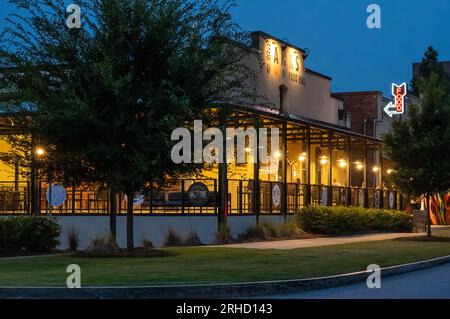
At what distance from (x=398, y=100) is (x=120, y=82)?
33.0 m

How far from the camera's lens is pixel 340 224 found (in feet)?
98.6

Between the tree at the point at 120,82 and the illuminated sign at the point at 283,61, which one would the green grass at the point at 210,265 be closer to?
the tree at the point at 120,82

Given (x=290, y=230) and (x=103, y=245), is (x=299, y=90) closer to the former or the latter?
(x=290, y=230)

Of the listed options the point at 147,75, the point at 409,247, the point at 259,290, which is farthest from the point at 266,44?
the point at 259,290

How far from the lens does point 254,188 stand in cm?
2773

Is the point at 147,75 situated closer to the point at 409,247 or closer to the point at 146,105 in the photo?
the point at 146,105

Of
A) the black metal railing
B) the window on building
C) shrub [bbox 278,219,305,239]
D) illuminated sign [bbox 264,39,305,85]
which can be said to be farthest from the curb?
the window on building

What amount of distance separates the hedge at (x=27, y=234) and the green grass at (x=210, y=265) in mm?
1841

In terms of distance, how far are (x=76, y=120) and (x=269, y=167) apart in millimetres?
19268

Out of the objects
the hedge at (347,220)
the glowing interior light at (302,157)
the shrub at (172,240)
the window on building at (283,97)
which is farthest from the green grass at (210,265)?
the glowing interior light at (302,157)

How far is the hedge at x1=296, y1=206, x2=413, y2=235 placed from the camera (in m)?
29.1

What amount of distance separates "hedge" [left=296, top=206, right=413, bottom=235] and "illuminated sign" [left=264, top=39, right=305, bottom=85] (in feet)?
23.1
